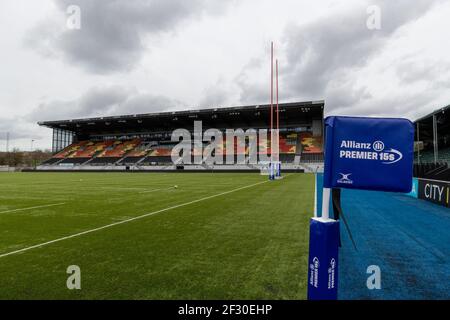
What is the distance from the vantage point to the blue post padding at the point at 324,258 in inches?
95.8

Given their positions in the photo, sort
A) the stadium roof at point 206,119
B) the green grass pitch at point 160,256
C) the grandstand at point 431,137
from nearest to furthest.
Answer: the green grass pitch at point 160,256 → the grandstand at point 431,137 → the stadium roof at point 206,119

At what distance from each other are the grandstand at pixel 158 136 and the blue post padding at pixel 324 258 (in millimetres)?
46008

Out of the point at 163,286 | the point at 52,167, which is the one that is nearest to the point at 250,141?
the point at 52,167

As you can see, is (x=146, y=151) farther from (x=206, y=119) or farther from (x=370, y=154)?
(x=370, y=154)

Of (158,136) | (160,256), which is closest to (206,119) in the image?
(158,136)

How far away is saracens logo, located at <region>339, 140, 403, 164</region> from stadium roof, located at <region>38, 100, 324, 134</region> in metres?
48.6

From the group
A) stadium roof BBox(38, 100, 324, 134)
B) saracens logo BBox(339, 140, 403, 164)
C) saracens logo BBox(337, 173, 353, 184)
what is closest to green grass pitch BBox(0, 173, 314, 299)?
saracens logo BBox(337, 173, 353, 184)

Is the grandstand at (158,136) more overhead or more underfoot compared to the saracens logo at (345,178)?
more overhead

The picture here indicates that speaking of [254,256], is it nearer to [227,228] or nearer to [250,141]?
[227,228]

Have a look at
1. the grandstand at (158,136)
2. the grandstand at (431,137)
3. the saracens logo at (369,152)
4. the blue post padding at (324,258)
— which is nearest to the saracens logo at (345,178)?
the saracens logo at (369,152)

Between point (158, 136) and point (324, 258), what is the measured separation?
67459 millimetres

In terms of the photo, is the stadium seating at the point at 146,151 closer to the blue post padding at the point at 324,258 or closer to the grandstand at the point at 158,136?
the grandstand at the point at 158,136

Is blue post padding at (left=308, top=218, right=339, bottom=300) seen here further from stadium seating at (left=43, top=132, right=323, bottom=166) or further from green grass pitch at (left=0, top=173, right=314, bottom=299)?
stadium seating at (left=43, top=132, right=323, bottom=166)
